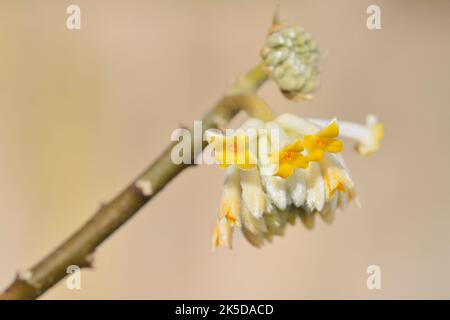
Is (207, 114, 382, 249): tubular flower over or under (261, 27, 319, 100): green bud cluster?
under

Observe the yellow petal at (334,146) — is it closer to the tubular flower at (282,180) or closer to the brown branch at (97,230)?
the tubular flower at (282,180)

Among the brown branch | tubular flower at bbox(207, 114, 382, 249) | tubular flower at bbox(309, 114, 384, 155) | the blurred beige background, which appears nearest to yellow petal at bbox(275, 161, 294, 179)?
tubular flower at bbox(207, 114, 382, 249)

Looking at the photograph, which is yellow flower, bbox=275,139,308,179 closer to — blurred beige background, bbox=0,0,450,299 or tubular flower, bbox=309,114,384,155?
tubular flower, bbox=309,114,384,155

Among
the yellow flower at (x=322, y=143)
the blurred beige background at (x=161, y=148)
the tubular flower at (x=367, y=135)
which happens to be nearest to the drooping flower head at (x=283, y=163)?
the yellow flower at (x=322, y=143)

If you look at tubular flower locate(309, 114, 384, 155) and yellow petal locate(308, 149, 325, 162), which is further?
tubular flower locate(309, 114, 384, 155)

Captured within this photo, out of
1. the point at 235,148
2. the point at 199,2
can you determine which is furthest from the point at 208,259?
the point at 235,148

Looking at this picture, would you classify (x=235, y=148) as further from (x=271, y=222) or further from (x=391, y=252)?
(x=391, y=252)

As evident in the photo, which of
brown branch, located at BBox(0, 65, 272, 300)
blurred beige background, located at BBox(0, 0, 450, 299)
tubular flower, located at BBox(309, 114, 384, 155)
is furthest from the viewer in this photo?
blurred beige background, located at BBox(0, 0, 450, 299)
